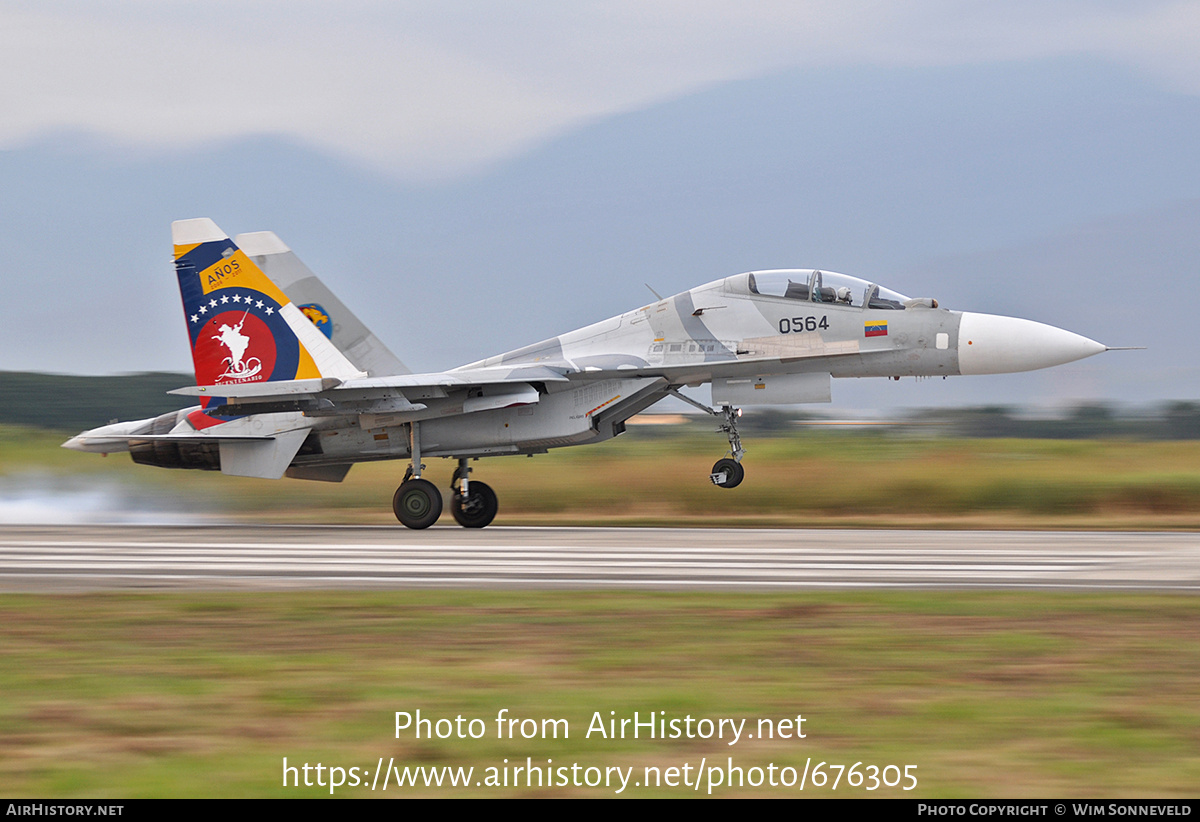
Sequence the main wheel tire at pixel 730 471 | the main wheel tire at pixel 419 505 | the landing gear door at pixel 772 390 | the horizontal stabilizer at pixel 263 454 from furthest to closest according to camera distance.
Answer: the horizontal stabilizer at pixel 263 454
the main wheel tire at pixel 419 505
the landing gear door at pixel 772 390
the main wheel tire at pixel 730 471

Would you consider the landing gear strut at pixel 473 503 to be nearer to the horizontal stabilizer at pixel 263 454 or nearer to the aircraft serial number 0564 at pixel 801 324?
the horizontal stabilizer at pixel 263 454

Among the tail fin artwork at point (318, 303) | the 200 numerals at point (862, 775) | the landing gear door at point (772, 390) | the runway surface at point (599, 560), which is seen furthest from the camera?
the tail fin artwork at point (318, 303)

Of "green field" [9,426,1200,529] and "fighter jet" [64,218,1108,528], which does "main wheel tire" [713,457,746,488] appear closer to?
"fighter jet" [64,218,1108,528]

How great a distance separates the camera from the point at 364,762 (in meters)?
4.58

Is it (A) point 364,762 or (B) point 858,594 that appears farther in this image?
(B) point 858,594

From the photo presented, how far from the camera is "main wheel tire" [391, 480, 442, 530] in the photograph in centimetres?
1628

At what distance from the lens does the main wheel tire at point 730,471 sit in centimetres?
1576

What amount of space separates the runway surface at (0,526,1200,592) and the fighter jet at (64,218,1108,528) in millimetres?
1491

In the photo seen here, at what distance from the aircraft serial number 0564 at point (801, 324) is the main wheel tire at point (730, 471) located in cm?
200

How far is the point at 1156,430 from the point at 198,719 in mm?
20024

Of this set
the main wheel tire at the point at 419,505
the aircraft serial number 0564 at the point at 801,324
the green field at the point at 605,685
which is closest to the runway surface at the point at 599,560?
the main wheel tire at the point at 419,505

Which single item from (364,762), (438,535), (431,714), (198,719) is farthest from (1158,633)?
(438,535)

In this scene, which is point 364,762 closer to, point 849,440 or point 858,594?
point 858,594
